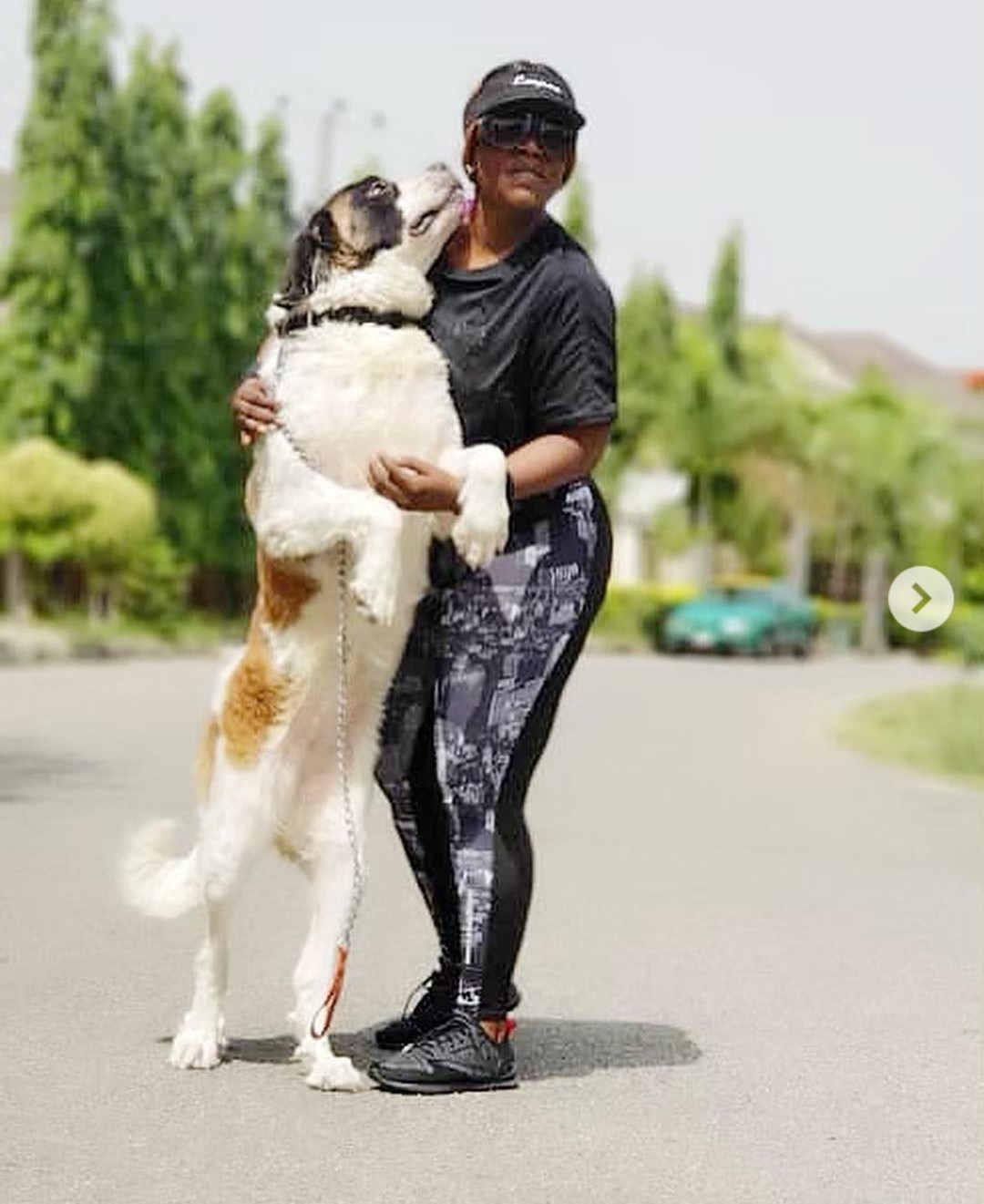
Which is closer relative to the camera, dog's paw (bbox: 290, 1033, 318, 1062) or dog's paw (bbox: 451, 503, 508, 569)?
dog's paw (bbox: 451, 503, 508, 569)

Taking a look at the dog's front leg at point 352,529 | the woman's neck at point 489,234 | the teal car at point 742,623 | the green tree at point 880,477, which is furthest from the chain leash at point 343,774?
the green tree at point 880,477

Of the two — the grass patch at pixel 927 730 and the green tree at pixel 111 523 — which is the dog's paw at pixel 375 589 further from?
the green tree at pixel 111 523

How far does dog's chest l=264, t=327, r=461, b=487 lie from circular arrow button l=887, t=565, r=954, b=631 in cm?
271

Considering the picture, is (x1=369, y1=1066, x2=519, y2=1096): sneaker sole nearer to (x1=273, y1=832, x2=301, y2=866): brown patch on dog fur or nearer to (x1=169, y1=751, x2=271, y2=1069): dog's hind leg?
(x1=169, y1=751, x2=271, y2=1069): dog's hind leg

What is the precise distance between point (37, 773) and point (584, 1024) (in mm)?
7557

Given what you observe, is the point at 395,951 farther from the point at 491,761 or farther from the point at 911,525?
the point at 911,525

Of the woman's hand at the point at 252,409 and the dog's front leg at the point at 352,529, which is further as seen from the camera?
the woman's hand at the point at 252,409

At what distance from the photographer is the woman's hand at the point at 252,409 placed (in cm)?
537

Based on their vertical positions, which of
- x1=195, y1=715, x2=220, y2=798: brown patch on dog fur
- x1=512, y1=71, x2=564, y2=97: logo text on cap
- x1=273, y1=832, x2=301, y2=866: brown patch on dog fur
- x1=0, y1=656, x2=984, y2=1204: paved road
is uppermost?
x1=512, y1=71, x2=564, y2=97: logo text on cap

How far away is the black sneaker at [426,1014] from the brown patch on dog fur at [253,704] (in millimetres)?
761

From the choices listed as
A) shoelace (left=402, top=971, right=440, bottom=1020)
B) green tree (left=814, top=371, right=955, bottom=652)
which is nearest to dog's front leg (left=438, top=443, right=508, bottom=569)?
shoelace (left=402, top=971, right=440, bottom=1020)

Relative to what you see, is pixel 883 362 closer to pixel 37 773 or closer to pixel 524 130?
pixel 37 773

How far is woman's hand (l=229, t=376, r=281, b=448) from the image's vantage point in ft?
17.6

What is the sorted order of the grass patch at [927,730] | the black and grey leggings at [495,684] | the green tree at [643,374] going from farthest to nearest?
the green tree at [643,374] → the grass patch at [927,730] → the black and grey leggings at [495,684]
